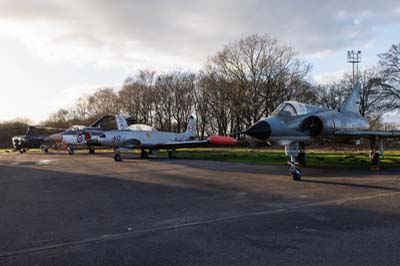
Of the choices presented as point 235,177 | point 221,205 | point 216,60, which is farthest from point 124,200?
point 216,60

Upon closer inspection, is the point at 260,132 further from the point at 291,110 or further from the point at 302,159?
the point at 302,159

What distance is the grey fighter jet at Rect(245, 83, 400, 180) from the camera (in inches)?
423

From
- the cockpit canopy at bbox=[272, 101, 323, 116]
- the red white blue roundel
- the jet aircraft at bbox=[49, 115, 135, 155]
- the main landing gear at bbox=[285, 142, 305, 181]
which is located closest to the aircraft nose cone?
the main landing gear at bbox=[285, 142, 305, 181]

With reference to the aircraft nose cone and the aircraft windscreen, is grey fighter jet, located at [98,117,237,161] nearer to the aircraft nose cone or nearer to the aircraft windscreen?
the aircraft windscreen

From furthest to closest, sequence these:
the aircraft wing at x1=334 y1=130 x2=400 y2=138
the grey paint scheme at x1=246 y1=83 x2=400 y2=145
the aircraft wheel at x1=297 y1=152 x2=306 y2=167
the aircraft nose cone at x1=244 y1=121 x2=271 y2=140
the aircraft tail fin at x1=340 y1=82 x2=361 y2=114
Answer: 1. the aircraft tail fin at x1=340 y1=82 x2=361 y2=114
2. the aircraft wheel at x1=297 y1=152 x2=306 y2=167
3. the aircraft wing at x1=334 y1=130 x2=400 y2=138
4. the grey paint scheme at x1=246 y1=83 x2=400 y2=145
5. the aircraft nose cone at x1=244 y1=121 x2=271 y2=140

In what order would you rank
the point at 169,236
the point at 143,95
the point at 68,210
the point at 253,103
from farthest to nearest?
the point at 143,95, the point at 253,103, the point at 68,210, the point at 169,236

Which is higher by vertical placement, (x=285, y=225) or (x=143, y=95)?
(x=143, y=95)

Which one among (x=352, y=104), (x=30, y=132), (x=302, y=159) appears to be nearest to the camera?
(x=302, y=159)

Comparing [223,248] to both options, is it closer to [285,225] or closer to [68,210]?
[285,225]

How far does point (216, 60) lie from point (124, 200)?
154ft

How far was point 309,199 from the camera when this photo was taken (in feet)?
24.3

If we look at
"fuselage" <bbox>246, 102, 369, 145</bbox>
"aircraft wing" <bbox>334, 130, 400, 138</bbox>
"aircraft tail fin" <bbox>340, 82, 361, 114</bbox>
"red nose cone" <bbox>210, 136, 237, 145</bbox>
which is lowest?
"red nose cone" <bbox>210, 136, 237, 145</bbox>

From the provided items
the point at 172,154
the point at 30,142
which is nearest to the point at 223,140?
the point at 172,154

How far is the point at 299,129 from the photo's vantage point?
456 inches
